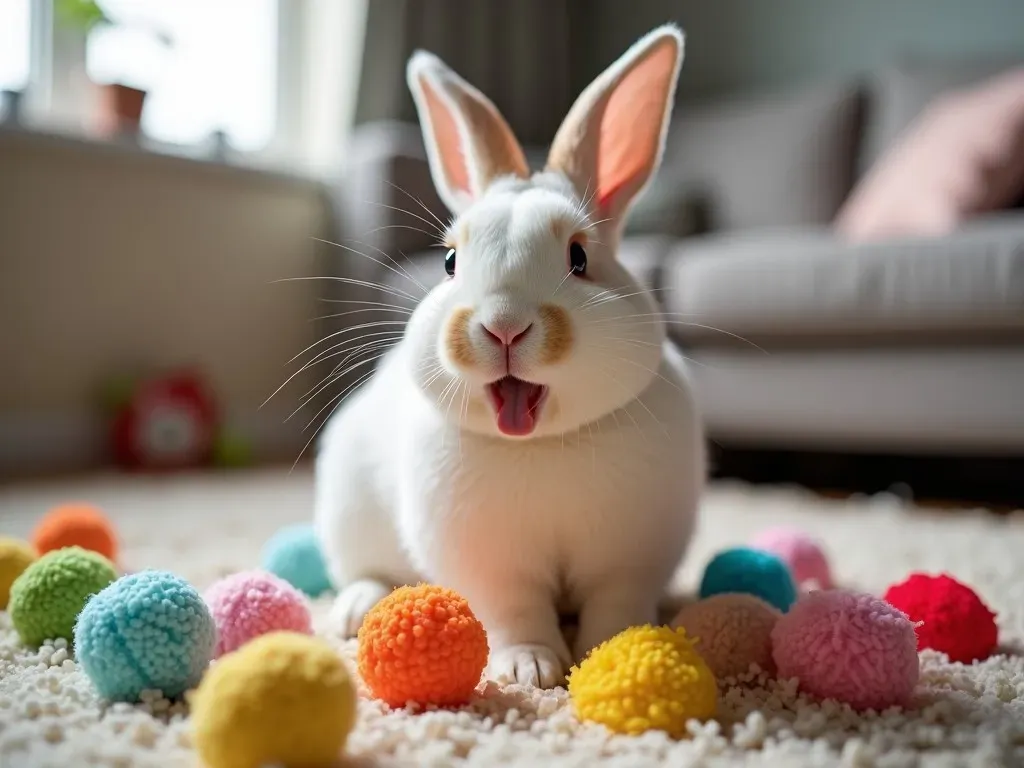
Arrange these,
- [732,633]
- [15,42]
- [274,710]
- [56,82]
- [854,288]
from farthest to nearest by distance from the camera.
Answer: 1. [56,82]
2. [15,42]
3. [854,288]
4. [732,633]
5. [274,710]

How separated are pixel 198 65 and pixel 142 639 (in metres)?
2.52

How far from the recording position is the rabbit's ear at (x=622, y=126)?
0.89 meters

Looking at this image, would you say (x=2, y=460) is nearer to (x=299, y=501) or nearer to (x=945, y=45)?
(x=299, y=501)

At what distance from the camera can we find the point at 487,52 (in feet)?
11.0

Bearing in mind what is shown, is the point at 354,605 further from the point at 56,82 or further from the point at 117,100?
the point at 56,82

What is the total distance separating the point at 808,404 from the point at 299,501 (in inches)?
41.8

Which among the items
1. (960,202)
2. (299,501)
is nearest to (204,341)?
(299,501)

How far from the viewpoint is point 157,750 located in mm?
626

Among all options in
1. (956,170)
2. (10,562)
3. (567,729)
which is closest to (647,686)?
(567,729)

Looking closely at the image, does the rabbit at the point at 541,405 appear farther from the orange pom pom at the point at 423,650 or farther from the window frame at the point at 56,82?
the window frame at the point at 56,82

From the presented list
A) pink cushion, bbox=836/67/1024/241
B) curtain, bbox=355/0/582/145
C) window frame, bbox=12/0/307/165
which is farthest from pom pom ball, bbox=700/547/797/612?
curtain, bbox=355/0/582/145

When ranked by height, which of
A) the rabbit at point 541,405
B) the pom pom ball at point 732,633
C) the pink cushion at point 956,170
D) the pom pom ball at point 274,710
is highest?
the pink cushion at point 956,170

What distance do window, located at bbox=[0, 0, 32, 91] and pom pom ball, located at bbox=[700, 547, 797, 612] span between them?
2.18m

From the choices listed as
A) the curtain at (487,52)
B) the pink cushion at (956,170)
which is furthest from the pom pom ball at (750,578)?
the curtain at (487,52)
